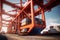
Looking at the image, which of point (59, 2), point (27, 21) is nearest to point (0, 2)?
point (27, 21)

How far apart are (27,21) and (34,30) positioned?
2900mm

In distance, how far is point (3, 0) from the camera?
1293cm

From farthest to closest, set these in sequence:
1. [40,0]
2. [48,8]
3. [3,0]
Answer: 1. [3,0]
2. [48,8]
3. [40,0]

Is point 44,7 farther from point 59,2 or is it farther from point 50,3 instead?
point 59,2

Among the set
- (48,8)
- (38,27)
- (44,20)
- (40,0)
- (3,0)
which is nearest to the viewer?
(38,27)

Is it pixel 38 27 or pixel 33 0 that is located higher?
pixel 33 0

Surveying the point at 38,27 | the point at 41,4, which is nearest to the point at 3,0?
the point at 41,4

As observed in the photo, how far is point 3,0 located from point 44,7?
635 cm

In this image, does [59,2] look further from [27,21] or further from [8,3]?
[8,3]

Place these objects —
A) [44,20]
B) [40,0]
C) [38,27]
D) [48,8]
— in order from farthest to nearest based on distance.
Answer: [48,8] → [44,20] → [40,0] → [38,27]

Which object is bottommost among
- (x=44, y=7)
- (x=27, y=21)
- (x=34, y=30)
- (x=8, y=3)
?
(x=34, y=30)

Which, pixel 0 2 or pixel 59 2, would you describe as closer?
pixel 59 2

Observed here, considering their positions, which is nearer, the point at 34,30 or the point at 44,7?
the point at 34,30

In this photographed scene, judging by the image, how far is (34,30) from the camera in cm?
810
